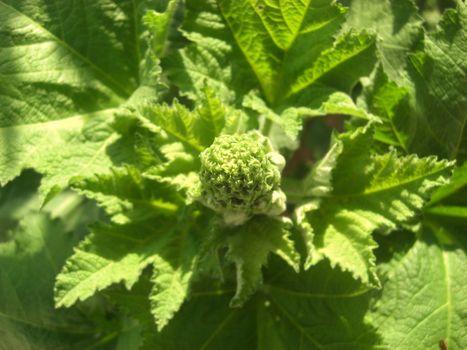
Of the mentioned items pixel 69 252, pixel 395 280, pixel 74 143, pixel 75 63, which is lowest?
pixel 69 252

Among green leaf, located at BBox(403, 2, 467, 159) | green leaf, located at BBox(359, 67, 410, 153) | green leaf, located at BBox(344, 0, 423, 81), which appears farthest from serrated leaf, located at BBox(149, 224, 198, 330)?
green leaf, located at BBox(344, 0, 423, 81)

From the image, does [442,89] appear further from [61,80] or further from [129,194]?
[61,80]

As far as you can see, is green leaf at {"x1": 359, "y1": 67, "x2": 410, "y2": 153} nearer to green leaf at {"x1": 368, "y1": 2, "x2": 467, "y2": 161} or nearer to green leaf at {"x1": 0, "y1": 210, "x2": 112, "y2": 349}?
green leaf at {"x1": 368, "y1": 2, "x2": 467, "y2": 161}

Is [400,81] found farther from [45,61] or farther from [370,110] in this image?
[45,61]

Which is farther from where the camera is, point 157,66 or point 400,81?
point 400,81

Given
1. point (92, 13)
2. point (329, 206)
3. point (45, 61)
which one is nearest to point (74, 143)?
point (45, 61)

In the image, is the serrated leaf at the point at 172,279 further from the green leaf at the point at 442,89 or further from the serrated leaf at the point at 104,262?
the green leaf at the point at 442,89

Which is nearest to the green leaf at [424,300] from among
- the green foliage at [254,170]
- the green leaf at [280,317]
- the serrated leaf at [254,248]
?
the green foliage at [254,170]
